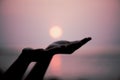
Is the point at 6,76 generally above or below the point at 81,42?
below

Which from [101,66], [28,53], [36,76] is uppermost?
[28,53]

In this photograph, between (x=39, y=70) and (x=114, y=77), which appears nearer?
(x=39, y=70)

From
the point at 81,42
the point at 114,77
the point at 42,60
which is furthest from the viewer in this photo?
the point at 114,77

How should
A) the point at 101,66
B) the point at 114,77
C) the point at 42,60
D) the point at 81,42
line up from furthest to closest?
1. the point at 101,66
2. the point at 114,77
3. the point at 42,60
4. the point at 81,42

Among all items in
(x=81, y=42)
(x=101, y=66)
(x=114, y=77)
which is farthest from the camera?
(x=101, y=66)

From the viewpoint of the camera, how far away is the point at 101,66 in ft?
13.8

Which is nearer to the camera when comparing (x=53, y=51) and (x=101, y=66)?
(x=53, y=51)

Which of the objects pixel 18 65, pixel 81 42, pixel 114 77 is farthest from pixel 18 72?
pixel 114 77

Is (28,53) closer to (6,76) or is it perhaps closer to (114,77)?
(6,76)

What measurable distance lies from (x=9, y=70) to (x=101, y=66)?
3408 millimetres

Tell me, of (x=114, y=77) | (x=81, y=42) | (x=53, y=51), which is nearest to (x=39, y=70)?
(x=53, y=51)

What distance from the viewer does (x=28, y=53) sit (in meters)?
0.99

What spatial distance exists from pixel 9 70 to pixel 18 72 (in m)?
0.04

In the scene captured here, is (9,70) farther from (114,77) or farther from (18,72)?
(114,77)
